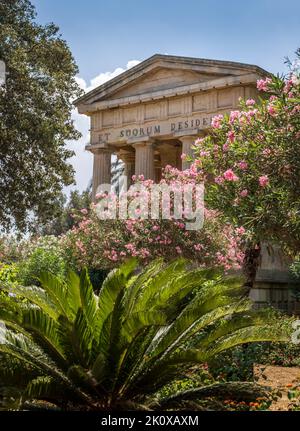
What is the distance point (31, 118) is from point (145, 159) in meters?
12.5

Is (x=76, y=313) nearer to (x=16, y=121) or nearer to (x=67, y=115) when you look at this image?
(x=16, y=121)

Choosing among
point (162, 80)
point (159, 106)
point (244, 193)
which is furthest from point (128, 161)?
point (244, 193)

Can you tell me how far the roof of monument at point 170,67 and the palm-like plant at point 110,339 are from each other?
84.7 ft

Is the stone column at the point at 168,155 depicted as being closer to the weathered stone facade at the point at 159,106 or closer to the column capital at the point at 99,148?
the weathered stone facade at the point at 159,106

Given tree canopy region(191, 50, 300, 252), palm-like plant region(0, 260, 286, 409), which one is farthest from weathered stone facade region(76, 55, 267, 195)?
palm-like plant region(0, 260, 286, 409)

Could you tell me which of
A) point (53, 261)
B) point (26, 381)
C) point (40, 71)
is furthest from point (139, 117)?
point (26, 381)

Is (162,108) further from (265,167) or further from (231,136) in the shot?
(265,167)

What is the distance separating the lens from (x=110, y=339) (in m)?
7.06

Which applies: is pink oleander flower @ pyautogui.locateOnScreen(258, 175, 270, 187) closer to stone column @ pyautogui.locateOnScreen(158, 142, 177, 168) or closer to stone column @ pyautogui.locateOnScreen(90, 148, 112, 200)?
stone column @ pyautogui.locateOnScreen(90, 148, 112, 200)

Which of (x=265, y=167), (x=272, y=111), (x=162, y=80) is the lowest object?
(x=265, y=167)

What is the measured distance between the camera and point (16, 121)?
2408cm

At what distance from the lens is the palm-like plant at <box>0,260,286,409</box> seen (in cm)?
696
